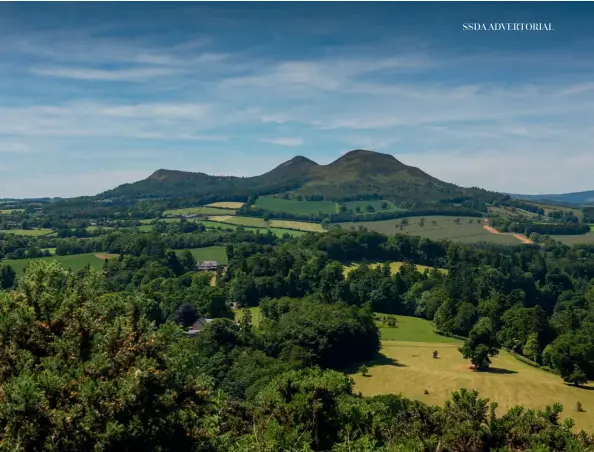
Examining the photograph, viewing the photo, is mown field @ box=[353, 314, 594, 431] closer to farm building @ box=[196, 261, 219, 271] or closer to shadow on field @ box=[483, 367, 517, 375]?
shadow on field @ box=[483, 367, 517, 375]

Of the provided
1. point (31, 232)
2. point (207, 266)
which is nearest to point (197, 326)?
point (207, 266)

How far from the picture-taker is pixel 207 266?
129 m

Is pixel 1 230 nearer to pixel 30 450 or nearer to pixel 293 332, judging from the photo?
pixel 293 332

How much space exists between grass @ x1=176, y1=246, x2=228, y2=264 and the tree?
249ft

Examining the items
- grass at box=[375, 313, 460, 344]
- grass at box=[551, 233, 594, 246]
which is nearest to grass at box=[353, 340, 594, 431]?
grass at box=[375, 313, 460, 344]

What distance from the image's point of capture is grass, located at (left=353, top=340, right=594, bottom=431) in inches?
2160

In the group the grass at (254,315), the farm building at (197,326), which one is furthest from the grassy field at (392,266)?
the farm building at (197,326)

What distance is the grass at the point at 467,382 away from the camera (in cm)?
5488

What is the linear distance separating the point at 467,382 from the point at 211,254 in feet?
298

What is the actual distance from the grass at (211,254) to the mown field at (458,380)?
217 ft

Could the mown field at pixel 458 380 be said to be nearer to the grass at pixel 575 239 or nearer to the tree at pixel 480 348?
the tree at pixel 480 348

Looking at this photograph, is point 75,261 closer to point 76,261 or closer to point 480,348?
point 76,261

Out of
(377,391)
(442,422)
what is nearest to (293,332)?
(377,391)

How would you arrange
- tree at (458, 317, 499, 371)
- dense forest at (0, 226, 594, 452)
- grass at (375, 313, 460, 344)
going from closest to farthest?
dense forest at (0, 226, 594, 452)
tree at (458, 317, 499, 371)
grass at (375, 313, 460, 344)
